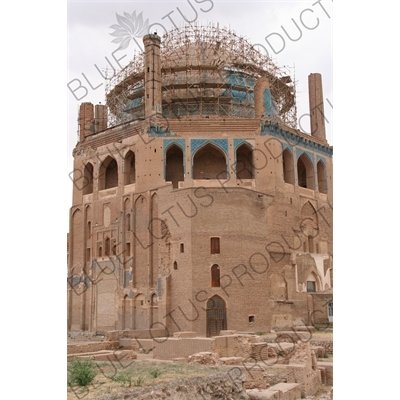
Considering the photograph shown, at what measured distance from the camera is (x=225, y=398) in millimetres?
10242

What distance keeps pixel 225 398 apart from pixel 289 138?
58.6 ft

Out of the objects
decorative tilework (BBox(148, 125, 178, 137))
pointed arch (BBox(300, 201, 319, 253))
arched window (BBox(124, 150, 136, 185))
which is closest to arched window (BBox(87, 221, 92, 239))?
arched window (BBox(124, 150, 136, 185))

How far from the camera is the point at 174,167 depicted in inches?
1027

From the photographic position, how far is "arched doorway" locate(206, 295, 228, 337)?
68.8 ft

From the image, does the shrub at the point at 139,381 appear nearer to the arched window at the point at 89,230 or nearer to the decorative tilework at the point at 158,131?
the decorative tilework at the point at 158,131

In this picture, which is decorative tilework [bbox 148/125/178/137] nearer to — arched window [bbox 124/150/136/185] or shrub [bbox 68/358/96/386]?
arched window [bbox 124/150/136/185]

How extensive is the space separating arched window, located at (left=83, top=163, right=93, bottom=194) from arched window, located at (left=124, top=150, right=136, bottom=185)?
9.01 feet

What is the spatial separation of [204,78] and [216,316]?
12147 millimetres

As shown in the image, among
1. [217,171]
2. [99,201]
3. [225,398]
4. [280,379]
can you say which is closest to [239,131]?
[217,171]

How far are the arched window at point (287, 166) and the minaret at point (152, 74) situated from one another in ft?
20.4

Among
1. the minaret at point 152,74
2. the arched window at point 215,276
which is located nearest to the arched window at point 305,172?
the minaret at point 152,74

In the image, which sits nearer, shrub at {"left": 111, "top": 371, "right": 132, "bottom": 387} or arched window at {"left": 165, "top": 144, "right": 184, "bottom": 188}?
shrub at {"left": 111, "top": 371, "right": 132, "bottom": 387}

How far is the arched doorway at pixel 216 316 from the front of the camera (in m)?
21.0
